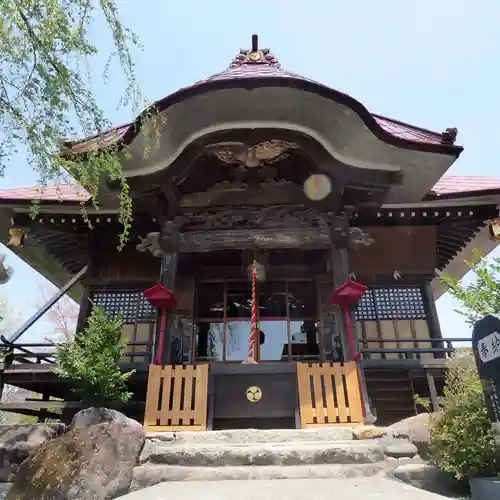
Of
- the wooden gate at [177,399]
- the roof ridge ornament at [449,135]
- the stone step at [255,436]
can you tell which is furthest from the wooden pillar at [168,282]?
the roof ridge ornament at [449,135]

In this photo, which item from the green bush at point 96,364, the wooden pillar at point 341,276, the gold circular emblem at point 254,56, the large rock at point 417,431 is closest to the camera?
the large rock at point 417,431

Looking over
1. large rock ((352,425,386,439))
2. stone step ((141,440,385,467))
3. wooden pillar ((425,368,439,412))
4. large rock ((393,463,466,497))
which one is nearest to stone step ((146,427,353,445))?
large rock ((352,425,386,439))

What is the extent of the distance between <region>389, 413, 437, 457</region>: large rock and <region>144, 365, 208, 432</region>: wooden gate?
2678mm

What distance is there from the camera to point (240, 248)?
8156 mm

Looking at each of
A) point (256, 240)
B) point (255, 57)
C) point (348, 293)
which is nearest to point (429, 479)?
point (348, 293)

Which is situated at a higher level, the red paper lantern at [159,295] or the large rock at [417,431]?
the red paper lantern at [159,295]

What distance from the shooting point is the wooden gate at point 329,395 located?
6051 millimetres

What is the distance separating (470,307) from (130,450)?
3.98 m

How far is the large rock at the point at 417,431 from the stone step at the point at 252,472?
632 mm

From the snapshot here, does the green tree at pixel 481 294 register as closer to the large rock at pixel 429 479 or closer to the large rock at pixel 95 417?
the large rock at pixel 429 479

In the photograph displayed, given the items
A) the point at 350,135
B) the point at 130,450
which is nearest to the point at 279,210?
the point at 350,135

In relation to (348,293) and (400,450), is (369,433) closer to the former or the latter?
(400,450)

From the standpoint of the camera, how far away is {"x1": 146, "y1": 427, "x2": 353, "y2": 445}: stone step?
211 inches

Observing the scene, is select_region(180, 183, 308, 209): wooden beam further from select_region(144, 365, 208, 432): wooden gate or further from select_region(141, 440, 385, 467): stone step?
select_region(141, 440, 385, 467): stone step
